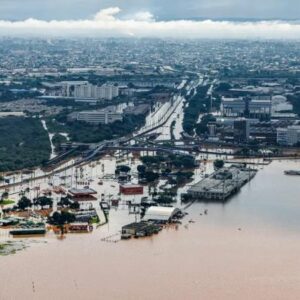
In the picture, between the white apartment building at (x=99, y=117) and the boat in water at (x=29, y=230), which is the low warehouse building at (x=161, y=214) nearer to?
the boat in water at (x=29, y=230)

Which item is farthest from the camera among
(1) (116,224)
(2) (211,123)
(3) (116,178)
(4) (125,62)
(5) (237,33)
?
(5) (237,33)

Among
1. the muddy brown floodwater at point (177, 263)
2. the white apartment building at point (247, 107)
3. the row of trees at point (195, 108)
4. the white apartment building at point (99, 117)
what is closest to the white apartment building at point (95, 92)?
the row of trees at point (195, 108)

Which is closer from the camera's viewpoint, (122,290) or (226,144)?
(122,290)

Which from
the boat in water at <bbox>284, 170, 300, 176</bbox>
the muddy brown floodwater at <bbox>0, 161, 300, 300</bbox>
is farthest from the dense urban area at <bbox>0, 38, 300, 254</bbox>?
the boat in water at <bbox>284, 170, 300, 176</bbox>

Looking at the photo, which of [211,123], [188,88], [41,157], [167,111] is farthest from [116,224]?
[188,88]

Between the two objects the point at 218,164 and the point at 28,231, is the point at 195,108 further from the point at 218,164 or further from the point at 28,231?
the point at 28,231

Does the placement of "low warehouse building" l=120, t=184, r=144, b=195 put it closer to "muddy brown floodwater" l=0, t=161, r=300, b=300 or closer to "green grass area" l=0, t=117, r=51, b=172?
→ "muddy brown floodwater" l=0, t=161, r=300, b=300

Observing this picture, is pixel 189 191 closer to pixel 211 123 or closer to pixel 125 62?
pixel 211 123
